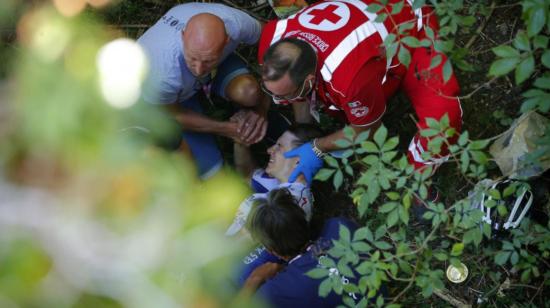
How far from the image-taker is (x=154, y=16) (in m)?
3.56

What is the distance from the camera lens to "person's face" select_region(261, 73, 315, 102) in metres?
2.44

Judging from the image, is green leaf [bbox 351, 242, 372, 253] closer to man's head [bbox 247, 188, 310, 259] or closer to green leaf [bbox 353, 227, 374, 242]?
green leaf [bbox 353, 227, 374, 242]

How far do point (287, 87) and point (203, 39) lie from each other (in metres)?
0.41

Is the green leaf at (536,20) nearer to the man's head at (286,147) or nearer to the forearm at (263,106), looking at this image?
the man's head at (286,147)

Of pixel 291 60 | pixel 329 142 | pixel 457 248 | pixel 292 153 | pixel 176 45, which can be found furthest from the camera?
pixel 292 153

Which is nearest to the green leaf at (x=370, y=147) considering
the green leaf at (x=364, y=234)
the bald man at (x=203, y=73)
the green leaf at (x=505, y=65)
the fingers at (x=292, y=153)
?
the green leaf at (x=364, y=234)

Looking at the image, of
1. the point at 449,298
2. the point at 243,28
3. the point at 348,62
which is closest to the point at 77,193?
the point at 348,62

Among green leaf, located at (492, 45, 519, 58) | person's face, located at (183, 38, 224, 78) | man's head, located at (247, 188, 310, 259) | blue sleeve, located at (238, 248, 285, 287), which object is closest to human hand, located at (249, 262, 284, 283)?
blue sleeve, located at (238, 248, 285, 287)

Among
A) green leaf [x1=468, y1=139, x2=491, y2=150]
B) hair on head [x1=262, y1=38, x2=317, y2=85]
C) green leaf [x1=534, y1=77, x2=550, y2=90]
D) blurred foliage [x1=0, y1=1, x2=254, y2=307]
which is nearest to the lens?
blurred foliage [x1=0, y1=1, x2=254, y2=307]

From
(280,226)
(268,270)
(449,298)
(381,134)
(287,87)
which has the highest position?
(381,134)

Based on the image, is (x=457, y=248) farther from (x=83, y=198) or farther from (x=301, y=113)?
(x=83, y=198)

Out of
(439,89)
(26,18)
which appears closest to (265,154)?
(439,89)

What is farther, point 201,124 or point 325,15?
point 201,124

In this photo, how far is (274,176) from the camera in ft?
9.71
